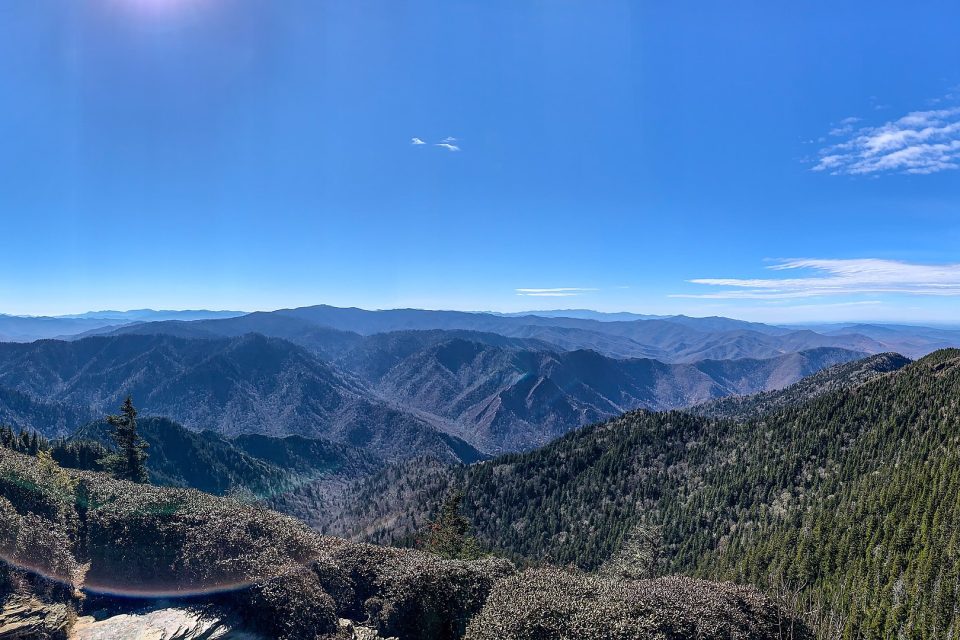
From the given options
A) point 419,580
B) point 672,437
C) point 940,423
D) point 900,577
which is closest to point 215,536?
point 419,580

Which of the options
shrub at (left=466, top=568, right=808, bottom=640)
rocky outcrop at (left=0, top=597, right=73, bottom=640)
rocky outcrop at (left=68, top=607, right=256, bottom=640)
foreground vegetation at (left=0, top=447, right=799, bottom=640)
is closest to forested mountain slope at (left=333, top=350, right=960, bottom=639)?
shrub at (left=466, top=568, right=808, bottom=640)

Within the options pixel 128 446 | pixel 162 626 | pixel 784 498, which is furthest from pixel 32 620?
pixel 784 498

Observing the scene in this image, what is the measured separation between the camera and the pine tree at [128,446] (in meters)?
57.4

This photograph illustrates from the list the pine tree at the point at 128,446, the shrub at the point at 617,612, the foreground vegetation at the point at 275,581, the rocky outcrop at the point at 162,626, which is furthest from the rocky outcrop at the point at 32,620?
the pine tree at the point at 128,446

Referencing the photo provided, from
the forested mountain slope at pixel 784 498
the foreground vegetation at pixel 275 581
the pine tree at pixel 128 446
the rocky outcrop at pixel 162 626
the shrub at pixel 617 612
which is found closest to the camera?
the shrub at pixel 617 612

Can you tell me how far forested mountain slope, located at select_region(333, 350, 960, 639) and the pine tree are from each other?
2798 inches

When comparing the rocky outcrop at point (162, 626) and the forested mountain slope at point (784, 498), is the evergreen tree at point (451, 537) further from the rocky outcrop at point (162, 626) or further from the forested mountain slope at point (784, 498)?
the forested mountain slope at point (784, 498)

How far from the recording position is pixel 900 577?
5088 cm

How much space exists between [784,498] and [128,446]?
392 ft

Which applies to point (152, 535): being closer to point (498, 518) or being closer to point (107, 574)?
point (107, 574)

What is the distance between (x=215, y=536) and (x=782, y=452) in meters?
130

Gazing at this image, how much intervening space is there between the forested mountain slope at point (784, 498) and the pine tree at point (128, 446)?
71073 mm

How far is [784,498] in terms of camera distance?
319 feet

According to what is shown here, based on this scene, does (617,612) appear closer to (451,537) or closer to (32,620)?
(32,620)
